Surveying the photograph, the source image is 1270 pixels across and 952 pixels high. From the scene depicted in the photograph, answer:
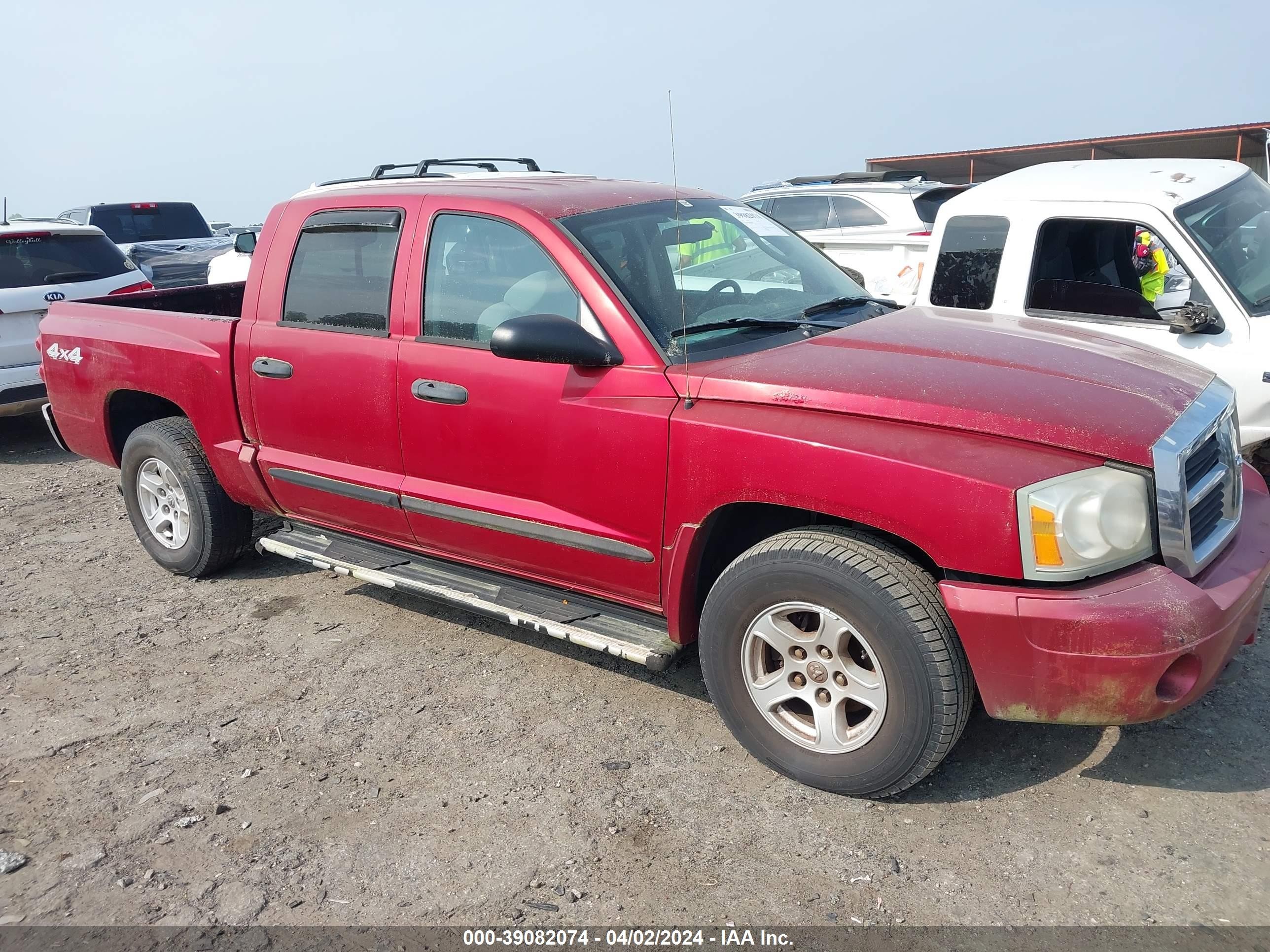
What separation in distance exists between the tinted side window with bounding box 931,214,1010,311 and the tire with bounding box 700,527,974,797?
9.37 feet

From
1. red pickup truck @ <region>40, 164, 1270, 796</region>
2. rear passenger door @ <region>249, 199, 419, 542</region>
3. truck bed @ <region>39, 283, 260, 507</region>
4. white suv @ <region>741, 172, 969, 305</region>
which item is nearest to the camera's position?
red pickup truck @ <region>40, 164, 1270, 796</region>

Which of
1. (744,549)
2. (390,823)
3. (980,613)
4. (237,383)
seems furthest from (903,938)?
(237,383)

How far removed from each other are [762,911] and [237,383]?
3201 millimetres

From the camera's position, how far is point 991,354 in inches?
129

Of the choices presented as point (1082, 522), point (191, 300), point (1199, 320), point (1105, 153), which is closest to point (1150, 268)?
point (1199, 320)

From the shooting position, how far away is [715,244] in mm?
4043

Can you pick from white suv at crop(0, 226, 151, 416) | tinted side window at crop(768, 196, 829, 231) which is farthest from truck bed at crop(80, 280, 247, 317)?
tinted side window at crop(768, 196, 829, 231)

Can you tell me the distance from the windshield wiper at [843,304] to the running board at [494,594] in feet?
4.26

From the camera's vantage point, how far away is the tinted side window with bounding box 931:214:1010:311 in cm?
543

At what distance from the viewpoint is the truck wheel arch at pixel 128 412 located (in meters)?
5.26

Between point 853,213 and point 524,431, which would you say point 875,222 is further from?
point 524,431

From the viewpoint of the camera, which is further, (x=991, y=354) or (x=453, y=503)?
(x=453, y=503)

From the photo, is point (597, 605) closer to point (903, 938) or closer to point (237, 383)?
point (903, 938)

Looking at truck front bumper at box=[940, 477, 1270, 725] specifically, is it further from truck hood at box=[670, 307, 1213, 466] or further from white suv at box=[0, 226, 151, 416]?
white suv at box=[0, 226, 151, 416]
